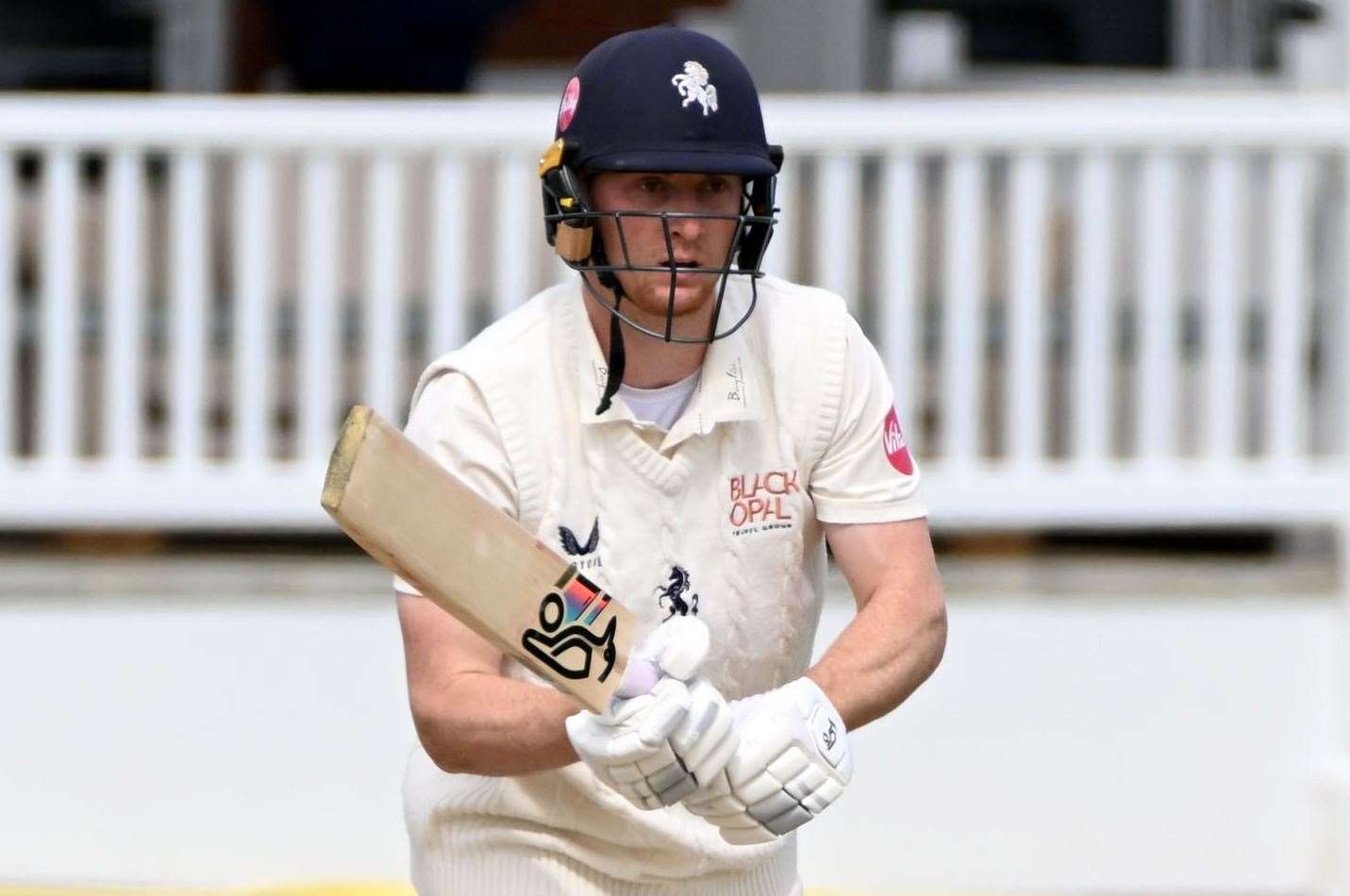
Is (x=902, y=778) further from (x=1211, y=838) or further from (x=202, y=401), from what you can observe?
(x=202, y=401)

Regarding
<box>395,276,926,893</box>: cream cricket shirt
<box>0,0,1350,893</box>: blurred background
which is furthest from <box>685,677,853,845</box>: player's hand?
<box>0,0,1350,893</box>: blurred background

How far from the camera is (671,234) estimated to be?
2.77 m

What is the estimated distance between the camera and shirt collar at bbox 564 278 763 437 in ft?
9.30

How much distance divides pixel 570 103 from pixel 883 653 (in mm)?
752

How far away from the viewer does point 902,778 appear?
594 centimetres

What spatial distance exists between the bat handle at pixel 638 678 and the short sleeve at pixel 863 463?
0.48m

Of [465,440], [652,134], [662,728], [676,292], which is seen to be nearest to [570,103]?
[652,134]

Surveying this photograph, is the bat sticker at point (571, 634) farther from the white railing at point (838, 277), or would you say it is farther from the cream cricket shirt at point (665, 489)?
the white railing at point (838, 277)

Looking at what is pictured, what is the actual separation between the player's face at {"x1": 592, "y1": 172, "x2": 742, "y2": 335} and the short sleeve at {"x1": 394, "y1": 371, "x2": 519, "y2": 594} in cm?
22

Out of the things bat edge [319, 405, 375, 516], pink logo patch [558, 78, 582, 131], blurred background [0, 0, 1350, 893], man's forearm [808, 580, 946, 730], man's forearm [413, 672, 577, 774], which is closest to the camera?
bat edge [319, 405, 375, 516]

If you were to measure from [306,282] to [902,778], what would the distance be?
1.91 metres

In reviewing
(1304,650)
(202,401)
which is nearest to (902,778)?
(1304,650)

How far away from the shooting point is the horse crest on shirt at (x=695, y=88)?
109 inches

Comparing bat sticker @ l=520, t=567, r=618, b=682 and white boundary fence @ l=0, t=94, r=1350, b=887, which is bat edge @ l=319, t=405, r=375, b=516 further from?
white boundary fence @ l=0, t=94, r=1350, b=887
